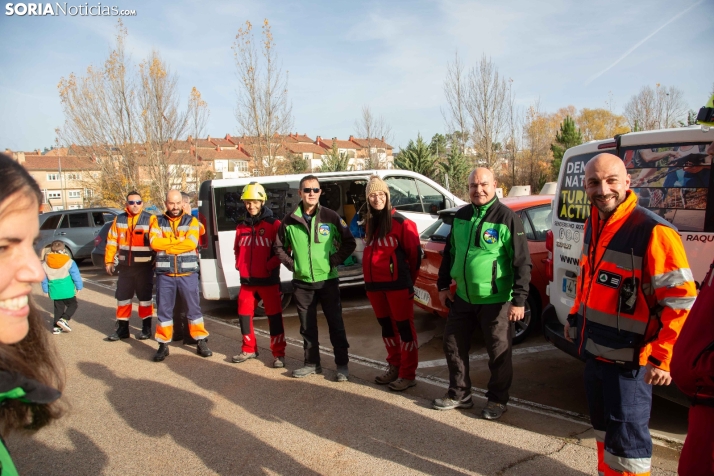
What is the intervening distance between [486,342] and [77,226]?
15178 millimetres

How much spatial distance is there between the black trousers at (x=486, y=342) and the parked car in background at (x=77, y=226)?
13.9 meters

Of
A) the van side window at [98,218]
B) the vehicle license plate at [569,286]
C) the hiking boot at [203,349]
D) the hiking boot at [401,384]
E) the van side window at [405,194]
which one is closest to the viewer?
the vehicle license plate at [569,286]

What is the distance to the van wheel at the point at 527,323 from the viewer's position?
18.9ft

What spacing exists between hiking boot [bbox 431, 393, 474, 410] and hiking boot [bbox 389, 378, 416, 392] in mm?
513

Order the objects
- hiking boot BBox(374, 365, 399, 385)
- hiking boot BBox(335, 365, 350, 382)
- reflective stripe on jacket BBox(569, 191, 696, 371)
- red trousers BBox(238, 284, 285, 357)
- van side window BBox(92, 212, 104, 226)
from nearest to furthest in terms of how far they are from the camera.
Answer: reflective stripe on jacket BBox(569, 191, 696, 371), hiking boot BBox(374, 365, 399, 385), hiking boot BBox(335, 365, 350, 382), red trousers BBox(238, 284, 285, 357), van side window BBox(92, 212, 104, 226)

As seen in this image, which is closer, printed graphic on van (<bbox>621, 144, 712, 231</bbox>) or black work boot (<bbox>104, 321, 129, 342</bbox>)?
printed graphic on van (<bbox>621, 144, 712, 231</bbox>)

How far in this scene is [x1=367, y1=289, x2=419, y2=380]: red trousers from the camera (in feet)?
15.4

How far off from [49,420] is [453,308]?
330 centimetres

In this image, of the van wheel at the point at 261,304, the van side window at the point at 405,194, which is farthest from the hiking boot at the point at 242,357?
the van side window at the point at 405,194

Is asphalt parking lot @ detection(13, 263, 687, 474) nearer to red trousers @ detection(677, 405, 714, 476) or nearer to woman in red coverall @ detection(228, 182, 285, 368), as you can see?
woman in red coverall @ detection(228, 182, 285, 368)

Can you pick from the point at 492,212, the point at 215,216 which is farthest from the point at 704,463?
the point at 215,216

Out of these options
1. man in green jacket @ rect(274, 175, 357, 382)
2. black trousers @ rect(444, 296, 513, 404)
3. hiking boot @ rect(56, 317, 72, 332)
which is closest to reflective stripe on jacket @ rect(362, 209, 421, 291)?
Answer: man in green jacket @ rect(274, 175, 357, 382)

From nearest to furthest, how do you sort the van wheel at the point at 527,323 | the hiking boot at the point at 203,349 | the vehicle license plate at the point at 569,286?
the vehicle license plate at the point at 569,286
the van wheel at the point at 527,323
the hiking boot at the point at 203,349

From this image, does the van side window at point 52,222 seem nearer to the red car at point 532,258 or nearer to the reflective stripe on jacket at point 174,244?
the reflective stripe on jacket at point 174,244
